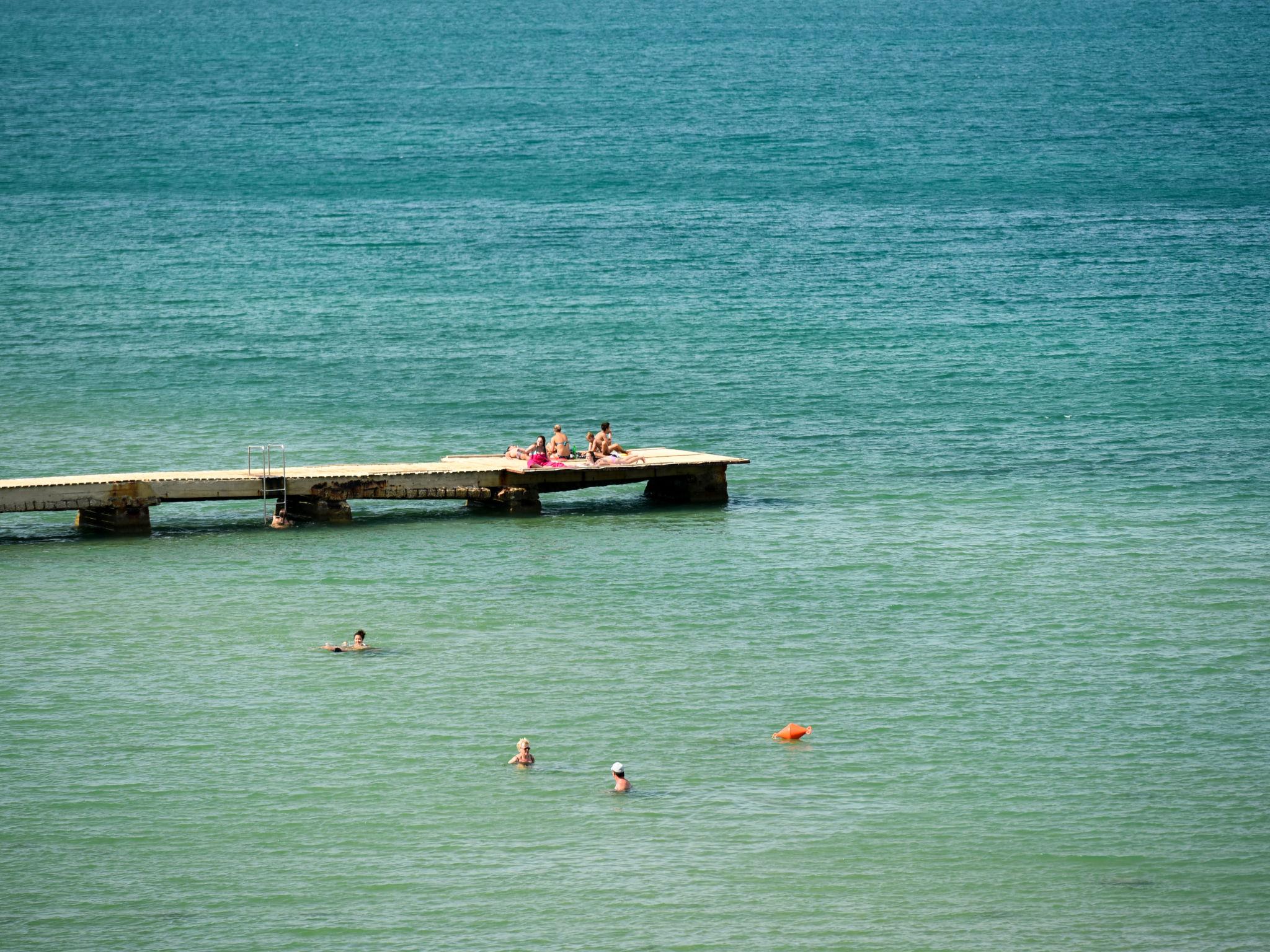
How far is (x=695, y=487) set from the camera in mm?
42812

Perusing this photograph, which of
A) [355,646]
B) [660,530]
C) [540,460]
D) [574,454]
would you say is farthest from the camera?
[574,454]

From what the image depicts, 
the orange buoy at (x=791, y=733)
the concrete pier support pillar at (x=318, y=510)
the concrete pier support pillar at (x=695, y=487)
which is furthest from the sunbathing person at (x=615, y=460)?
the orange buoy at (x=791, y=733)

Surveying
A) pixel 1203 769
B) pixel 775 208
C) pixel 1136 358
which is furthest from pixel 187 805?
pixel 775 208

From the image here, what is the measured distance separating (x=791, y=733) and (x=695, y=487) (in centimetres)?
1673

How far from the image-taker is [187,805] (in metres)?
24.3

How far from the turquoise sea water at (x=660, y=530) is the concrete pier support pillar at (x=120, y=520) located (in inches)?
31.6

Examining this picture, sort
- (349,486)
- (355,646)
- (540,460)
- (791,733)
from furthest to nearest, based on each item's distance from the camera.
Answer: (540,460)
(349,486)
(355,646)
(791,733)

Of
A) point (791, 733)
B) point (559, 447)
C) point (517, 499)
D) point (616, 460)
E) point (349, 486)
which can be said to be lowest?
point (791, 733)

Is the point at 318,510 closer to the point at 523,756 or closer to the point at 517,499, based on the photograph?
the point at 517,499

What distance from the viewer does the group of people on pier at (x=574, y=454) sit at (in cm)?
4091

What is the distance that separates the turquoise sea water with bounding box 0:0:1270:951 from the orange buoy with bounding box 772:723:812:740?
23 cm

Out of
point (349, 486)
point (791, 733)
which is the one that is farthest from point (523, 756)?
point (349, 486)

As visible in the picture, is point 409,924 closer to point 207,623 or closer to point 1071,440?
point 207,623

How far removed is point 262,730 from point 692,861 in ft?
25.2
